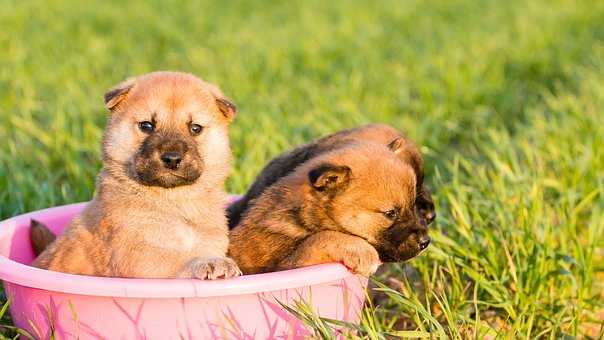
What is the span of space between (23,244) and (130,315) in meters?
1.29

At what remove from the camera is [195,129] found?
394 cm

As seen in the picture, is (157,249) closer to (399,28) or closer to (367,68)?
(367,68)

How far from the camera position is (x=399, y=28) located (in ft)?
43.7

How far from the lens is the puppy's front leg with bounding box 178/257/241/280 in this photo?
3.29 meters

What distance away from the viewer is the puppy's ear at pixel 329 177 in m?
3.93

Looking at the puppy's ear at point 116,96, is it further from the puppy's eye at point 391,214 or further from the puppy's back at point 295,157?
the puppy's eye at point 391,214

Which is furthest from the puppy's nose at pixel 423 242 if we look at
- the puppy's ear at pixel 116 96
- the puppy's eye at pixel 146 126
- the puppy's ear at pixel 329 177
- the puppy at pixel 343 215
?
the puppy's ear at pixel 116 96

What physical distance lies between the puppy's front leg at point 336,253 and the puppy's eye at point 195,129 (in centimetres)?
72

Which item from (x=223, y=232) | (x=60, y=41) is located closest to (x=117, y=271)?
(x=223, y=232)

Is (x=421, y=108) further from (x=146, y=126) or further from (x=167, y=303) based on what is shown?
(x=167, y=303)

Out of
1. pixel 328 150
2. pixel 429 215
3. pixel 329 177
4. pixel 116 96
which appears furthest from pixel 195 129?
pixel 429 215

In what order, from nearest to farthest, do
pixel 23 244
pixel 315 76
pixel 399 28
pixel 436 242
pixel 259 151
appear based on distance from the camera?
pixel 23 244 → pixel 436 242 → pixel 259 151 → pixel 315 76 → pixel 399 28

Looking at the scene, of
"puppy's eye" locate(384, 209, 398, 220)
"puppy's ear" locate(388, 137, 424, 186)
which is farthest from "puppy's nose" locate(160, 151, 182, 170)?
"puppy's ear" locate(388, 137, 424, 186)

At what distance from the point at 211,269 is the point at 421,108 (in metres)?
5.58
